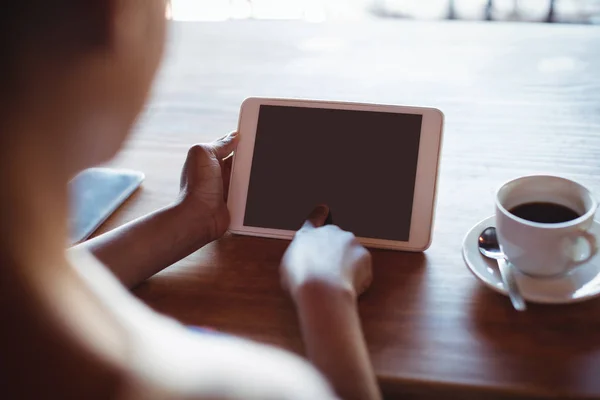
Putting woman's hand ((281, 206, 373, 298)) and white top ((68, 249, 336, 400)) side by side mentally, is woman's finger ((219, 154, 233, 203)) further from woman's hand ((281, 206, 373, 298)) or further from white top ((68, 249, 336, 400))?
white top ((68, 249, 336, 400))

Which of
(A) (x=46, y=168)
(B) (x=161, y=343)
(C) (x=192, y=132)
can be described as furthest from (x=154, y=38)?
(C) (x=192, y=132)

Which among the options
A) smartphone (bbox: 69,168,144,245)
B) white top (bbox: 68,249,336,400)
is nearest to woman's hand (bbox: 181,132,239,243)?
smartphone (bbox: 69,168,144,245)

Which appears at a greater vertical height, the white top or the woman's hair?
the woman's hair

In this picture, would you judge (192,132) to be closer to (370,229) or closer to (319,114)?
(319,114)

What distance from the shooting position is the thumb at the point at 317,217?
0.84 meters

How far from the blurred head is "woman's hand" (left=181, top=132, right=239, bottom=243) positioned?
0.27 meters

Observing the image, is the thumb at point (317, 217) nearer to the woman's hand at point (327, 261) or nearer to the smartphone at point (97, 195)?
the woman's hand at point (327, 261)

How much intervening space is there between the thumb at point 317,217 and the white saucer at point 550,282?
0.18 meters

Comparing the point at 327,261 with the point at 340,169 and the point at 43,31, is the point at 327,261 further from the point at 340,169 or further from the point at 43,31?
the point at 43,31

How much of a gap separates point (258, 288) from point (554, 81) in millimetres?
707

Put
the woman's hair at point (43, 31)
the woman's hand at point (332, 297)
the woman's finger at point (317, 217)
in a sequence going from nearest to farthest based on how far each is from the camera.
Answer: the woman's hair at point (43, 31) → the woman's hand at point (332, 297) → the woman's finger at point (317, 217)

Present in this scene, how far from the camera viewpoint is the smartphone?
94cm

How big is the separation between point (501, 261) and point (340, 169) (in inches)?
9.4

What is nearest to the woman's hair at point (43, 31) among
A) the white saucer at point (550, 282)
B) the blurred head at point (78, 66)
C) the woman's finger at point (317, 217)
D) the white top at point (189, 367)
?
the blurred head at point (78, 66)
